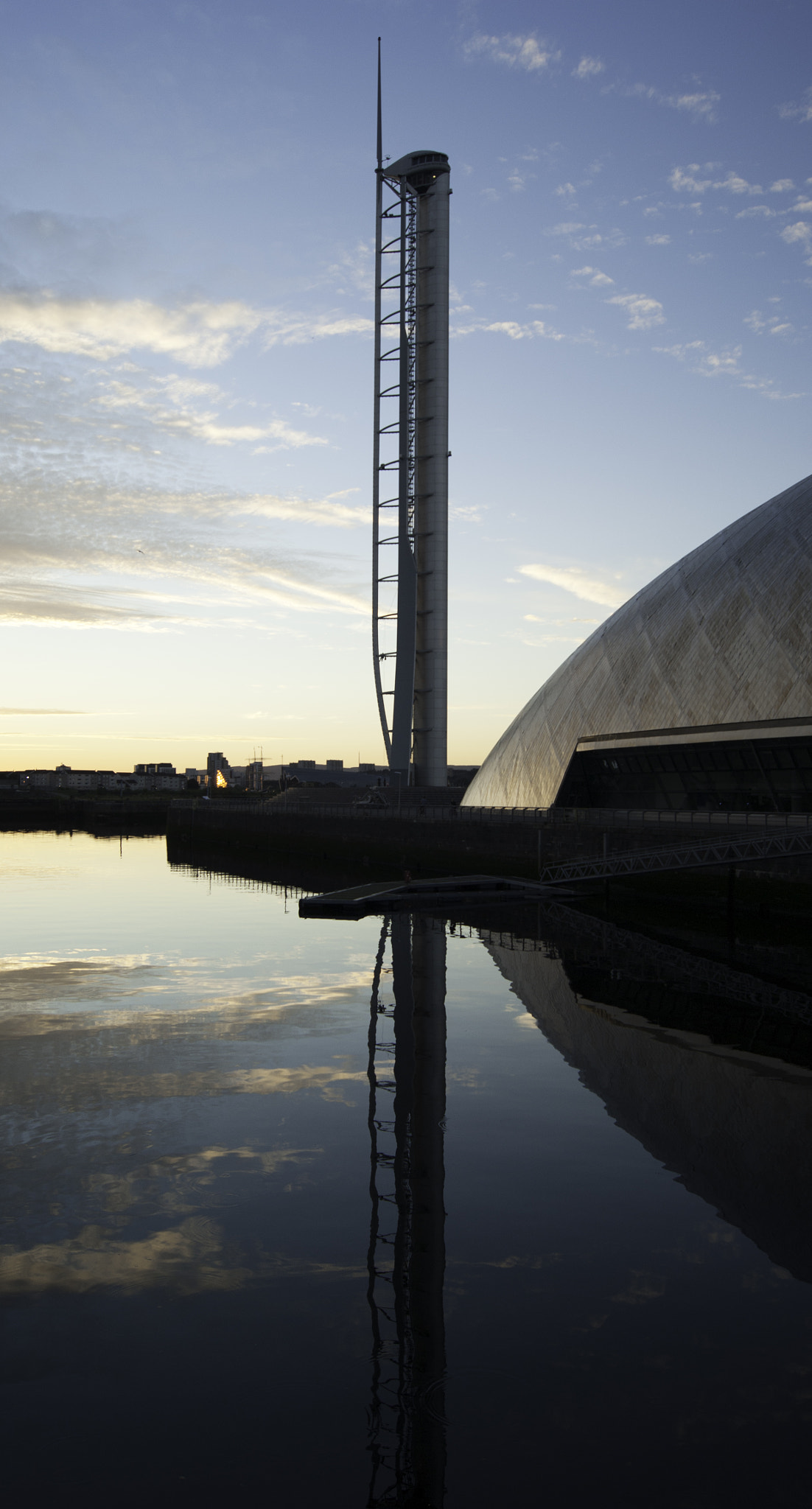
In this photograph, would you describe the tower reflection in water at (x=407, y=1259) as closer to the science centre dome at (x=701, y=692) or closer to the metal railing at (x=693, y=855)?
the metal railing at (x=693, y=855)

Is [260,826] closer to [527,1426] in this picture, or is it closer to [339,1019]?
[339,1019]

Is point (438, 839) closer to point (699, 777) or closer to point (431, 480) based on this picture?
point (699, 777)

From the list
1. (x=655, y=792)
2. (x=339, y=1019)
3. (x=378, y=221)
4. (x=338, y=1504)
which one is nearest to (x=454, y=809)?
(x=655, y=792)

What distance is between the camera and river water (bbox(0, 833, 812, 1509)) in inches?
258

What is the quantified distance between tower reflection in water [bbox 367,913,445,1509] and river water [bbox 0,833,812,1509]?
0.03m

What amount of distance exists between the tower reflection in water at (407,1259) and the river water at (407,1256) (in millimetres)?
30

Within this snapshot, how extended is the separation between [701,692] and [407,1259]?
123 ft

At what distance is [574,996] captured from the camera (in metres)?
21.6

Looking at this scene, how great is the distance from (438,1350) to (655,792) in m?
41.2

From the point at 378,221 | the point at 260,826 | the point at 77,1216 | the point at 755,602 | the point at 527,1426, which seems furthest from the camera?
the point at 260,826

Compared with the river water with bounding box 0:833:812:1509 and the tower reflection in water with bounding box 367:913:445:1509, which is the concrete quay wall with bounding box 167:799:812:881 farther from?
the tower reflection in water with bounding box 367:913:445:1509

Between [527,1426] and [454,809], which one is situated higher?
[454,809]

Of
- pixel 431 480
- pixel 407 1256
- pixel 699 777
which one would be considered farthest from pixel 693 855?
pixel 431 480

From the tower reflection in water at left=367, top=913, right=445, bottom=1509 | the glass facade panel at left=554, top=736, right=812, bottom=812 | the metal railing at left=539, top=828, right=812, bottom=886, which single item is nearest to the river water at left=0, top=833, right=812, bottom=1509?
the tower reflection in water at left=367, top=913, right=445, bottom=1509
